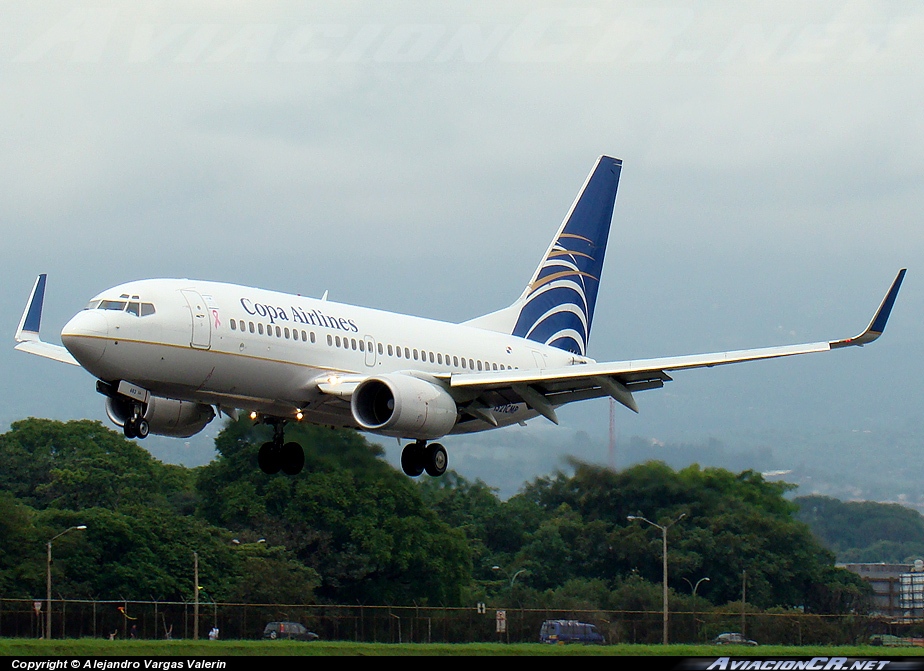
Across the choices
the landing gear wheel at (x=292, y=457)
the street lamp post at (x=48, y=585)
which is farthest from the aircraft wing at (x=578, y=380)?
the street lamp post at (x=48, y=585)

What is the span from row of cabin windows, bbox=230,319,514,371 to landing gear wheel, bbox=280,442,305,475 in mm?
4401

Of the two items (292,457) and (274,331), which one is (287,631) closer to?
(292,457)

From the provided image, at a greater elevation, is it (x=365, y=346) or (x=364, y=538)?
(x=365, y=346)

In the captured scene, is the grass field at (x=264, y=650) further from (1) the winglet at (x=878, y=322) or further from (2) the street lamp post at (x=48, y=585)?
(2) the street lamp post at (x=48, y=585)

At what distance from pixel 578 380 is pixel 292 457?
340 inches

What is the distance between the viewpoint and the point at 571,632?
49312 mm

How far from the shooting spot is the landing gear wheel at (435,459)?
41.0m

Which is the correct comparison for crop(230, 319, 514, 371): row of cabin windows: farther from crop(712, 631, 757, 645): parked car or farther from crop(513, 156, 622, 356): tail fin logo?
crop(712, 631, 757, 645): parked car

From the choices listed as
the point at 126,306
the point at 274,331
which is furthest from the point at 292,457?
the point at 126,306

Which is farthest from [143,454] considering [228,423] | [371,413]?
[371,413]

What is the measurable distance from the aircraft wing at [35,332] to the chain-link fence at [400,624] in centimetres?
816

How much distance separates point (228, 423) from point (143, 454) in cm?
6210

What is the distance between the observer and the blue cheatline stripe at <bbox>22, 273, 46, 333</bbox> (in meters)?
42.8
